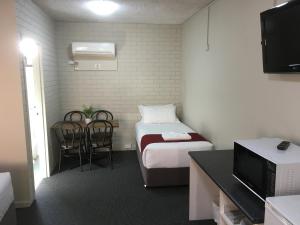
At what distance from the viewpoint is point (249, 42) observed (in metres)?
2.59

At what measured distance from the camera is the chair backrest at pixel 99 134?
4.31 meters

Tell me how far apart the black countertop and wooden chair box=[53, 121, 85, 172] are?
94.1 inches

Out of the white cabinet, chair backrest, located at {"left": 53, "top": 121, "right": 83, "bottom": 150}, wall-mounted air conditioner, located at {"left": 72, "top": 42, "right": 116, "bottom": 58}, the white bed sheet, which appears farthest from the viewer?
wall-mounted air conditioner, located at {"left": 72, "top": 42, "right": 116, "bottom": 58}

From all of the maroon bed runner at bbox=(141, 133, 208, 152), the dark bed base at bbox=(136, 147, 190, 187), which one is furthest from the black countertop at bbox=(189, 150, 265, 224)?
the maroon bed runner at bbox=(141, 133, 208, 152)

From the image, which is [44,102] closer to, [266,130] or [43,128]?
[43,128]

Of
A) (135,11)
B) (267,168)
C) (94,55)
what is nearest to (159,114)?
(94,55)

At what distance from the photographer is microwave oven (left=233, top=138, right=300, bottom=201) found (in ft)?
4.66

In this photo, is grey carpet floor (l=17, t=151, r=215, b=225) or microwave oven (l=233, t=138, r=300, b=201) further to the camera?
grey carpet floor (l=17, t=151, r=215, b=225)

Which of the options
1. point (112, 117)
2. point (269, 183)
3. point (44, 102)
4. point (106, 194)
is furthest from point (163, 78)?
point (269, 183)

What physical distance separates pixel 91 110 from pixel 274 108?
11.3ft

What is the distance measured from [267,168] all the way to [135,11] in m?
3.33

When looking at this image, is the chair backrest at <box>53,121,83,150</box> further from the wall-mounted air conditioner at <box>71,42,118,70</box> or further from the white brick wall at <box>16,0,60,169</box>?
the wall-mounted air conditioner at <box>71,42,118,70</box>

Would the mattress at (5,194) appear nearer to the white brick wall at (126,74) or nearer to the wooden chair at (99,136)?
the wooden chair at (99,136)

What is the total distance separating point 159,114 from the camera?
4.91m
